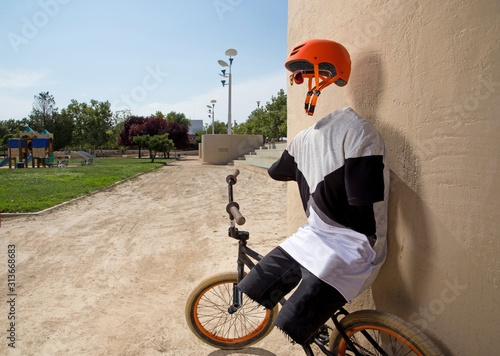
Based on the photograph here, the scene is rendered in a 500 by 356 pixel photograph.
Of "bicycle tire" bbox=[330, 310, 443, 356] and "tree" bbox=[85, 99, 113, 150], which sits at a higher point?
"tree" bbox=[85, 99, 113, 150]

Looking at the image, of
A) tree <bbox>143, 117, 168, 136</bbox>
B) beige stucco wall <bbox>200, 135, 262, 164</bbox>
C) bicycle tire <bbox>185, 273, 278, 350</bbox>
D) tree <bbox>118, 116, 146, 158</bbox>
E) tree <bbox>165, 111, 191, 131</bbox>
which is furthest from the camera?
tree <bbox>165, 111, 191, 131</bbox>

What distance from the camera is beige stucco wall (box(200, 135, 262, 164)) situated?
2047 cm

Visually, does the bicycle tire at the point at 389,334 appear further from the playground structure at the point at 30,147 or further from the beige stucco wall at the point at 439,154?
the playground structure at the point at 30,147

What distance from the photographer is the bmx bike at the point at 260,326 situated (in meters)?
1.50

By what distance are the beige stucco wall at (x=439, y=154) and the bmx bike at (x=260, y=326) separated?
21 cm

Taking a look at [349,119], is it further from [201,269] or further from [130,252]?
[130,252]

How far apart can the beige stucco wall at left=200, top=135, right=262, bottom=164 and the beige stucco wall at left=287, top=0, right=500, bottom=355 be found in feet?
61.6

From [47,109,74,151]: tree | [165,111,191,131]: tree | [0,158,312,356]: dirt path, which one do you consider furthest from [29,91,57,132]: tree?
[0,158,312,356]: dirt path

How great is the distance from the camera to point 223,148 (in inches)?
810

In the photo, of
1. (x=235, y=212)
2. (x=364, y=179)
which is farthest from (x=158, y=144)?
(x=364, y=179)

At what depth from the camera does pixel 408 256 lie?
1685 mm

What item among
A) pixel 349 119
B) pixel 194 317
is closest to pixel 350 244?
pixel 349 119

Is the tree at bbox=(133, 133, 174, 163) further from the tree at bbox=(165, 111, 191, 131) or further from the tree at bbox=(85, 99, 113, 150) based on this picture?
the tree at bbox=(165, 111, 191, 131)

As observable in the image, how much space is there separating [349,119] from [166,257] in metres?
3.54
